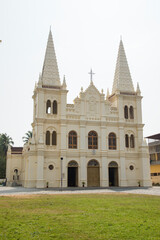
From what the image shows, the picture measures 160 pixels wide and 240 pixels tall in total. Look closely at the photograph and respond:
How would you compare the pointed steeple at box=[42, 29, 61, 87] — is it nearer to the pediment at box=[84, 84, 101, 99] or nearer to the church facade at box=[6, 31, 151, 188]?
the church facade at box=[6, 31, 151, 188]

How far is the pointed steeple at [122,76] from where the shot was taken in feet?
145

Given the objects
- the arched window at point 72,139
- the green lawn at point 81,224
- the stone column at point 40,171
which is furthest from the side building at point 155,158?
the green lawn at point 81,224

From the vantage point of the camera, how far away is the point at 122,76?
45.0 metres

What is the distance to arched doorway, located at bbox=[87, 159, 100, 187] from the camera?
3938cm

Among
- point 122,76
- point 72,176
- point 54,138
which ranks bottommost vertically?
point 72,176

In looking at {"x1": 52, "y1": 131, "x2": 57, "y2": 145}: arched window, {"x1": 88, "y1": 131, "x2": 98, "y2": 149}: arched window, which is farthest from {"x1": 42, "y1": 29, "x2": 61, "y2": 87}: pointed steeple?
{"x1": 88, "y1": 131, "x2": 98, "y2": 149}: arched window

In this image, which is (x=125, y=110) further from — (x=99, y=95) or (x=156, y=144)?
(x=156, y=144)

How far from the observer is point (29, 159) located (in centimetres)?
3656

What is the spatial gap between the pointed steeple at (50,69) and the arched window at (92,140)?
29.6 feet

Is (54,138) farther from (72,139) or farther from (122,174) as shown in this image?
(122,174)

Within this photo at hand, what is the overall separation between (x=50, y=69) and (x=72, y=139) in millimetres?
11416

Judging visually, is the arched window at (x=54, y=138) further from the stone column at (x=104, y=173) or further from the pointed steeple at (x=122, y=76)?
the pointed steeple at (x=122, y=76)

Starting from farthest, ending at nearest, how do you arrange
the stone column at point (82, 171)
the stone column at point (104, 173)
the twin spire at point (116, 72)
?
the twin spire at point (116, 72) → the stone column at point (104, 173) → the stone column at point (82, 171)

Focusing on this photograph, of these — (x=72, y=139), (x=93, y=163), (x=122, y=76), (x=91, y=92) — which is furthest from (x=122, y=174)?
(x=122, y=76)
